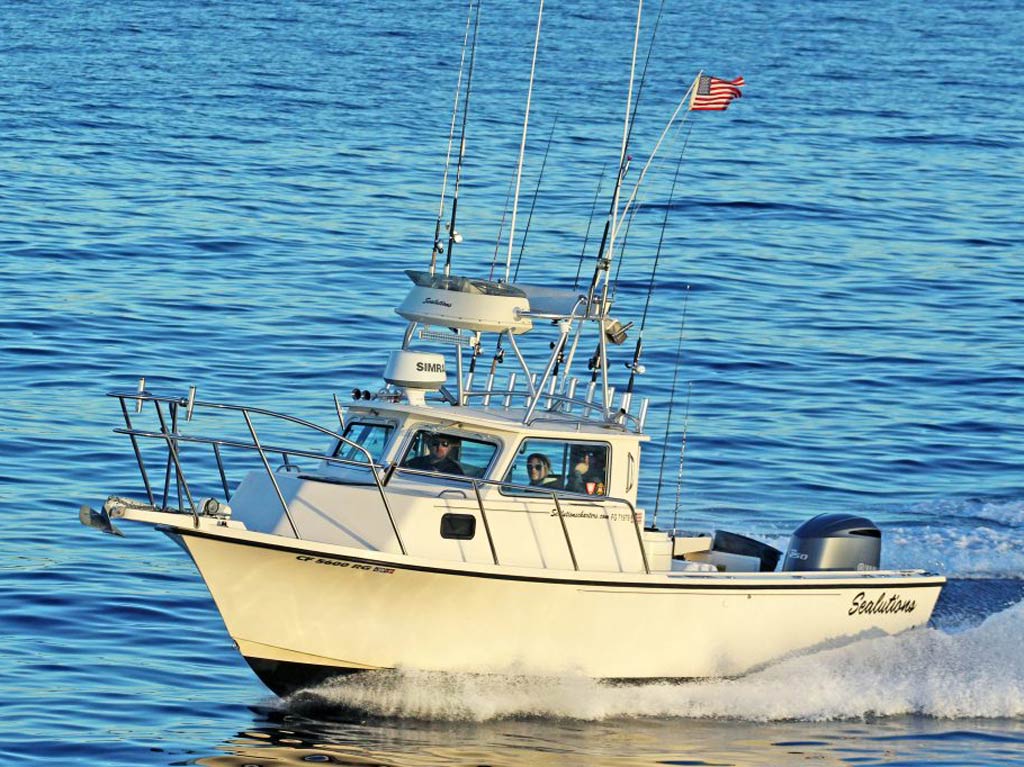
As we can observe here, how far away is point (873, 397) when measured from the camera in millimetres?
24469

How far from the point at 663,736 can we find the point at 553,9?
47.8 m

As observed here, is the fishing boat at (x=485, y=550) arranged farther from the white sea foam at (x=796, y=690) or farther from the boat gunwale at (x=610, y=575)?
the white sea foam at (x=796, y=690)

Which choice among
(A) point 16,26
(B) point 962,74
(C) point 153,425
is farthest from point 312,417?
(B) point 962,74

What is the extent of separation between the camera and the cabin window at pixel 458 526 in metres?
13.6

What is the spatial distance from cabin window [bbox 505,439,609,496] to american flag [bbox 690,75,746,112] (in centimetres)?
366

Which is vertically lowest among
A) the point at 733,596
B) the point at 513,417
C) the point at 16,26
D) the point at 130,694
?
the point at 130,694

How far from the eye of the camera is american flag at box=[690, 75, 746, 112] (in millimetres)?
16391

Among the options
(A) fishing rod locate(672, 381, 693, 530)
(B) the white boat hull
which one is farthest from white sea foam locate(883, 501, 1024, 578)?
(B) the white boat hull

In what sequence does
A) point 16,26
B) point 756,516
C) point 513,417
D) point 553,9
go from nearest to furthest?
point 513,417 → point 756,516 → point 16,26 → point 553,9

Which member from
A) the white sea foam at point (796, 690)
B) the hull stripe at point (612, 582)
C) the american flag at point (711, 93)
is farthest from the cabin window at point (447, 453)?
the american flag at point (711, 93)

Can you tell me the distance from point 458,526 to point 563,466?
4.13 ft

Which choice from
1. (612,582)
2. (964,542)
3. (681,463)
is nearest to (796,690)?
(612,582)

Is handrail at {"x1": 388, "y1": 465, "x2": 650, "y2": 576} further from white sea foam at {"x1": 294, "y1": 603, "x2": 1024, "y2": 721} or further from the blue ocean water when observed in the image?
the blue ocean water

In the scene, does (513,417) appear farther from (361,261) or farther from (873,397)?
(361,261)
